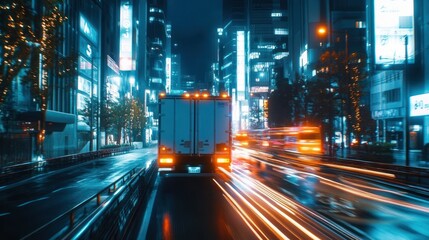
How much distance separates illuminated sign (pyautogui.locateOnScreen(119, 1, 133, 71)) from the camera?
111750 millimetres

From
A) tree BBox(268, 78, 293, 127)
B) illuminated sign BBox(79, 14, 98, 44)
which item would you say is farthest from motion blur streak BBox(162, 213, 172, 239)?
tree BBox(268, 78, 293, 127)

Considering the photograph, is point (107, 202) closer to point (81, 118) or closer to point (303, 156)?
point (303, 156)

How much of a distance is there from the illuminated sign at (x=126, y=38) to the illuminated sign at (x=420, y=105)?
7118 centimetres

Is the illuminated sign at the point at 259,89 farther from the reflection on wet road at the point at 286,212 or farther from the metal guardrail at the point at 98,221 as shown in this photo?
the metal guardrail at the point at 98,221

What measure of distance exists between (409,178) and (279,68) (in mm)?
113814

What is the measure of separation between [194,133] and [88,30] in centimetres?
5993

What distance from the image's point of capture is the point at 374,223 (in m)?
12.8

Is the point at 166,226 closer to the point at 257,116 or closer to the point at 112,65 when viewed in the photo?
→ the point at 112,65

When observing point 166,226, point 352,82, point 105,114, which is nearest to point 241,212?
point 166,226

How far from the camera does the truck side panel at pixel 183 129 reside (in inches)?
859

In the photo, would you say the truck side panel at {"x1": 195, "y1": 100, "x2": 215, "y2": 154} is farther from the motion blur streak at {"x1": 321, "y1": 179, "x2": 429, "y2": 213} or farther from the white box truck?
the motion blur streak at {"x1": 321, "y1": 179, "x2": 429, "y2": 213}

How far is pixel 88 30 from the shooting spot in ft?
253

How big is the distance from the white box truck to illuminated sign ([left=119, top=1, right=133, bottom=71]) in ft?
303

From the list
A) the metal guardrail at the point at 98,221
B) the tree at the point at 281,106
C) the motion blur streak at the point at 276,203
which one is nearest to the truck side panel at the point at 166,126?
the motion blur streak at the point at 276,203
